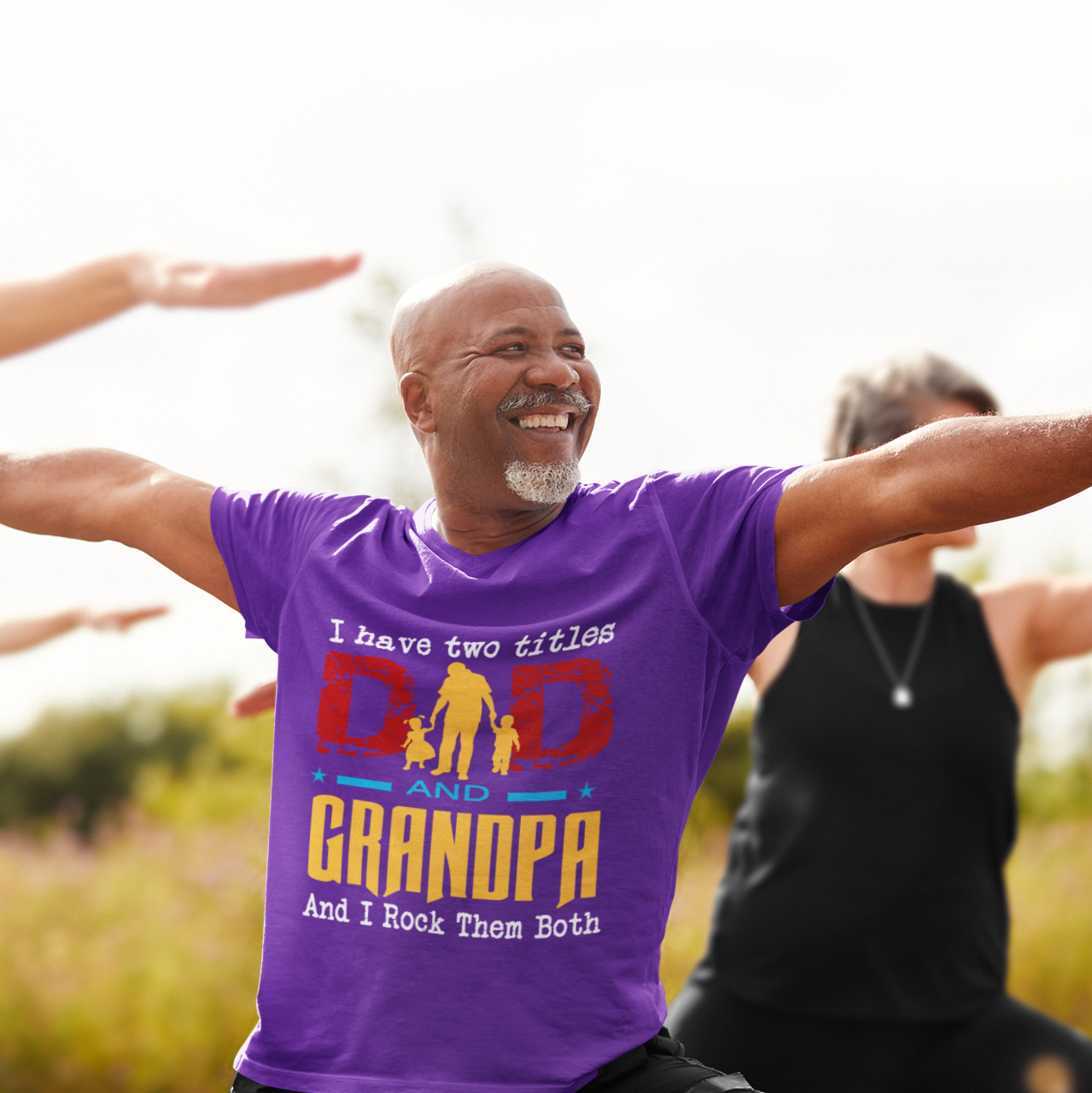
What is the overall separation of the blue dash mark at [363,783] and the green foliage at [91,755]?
6.53m

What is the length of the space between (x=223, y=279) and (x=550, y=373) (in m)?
0.63

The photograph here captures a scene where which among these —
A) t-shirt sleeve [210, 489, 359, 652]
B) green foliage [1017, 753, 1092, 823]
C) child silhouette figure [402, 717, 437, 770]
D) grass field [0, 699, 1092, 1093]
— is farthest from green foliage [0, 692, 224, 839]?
child silhouette figure [402, 717, 437, 770]

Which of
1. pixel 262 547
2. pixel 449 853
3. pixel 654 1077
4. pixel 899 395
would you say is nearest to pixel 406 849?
pixel 449 853

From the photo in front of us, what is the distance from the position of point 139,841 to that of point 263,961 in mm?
5871

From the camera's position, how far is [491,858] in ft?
6.80

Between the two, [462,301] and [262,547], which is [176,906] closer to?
[262,547]

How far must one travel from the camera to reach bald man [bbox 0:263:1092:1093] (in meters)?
2.03

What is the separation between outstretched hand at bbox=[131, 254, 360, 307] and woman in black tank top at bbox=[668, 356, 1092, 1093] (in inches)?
63.3

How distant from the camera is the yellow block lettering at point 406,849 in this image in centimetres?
211

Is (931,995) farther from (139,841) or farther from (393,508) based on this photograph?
(139,841)

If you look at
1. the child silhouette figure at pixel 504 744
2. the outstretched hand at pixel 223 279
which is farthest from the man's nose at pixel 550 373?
the child silhouette figure at pixel 504 744

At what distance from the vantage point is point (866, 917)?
313 cm

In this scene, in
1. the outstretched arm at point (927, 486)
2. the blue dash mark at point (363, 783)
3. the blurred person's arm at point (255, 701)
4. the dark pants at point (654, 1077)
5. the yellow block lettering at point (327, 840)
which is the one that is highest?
the outstretched arm at point (927, 486)

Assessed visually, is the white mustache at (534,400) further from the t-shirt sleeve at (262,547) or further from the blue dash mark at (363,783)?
the blue dash mark at (363,783)
